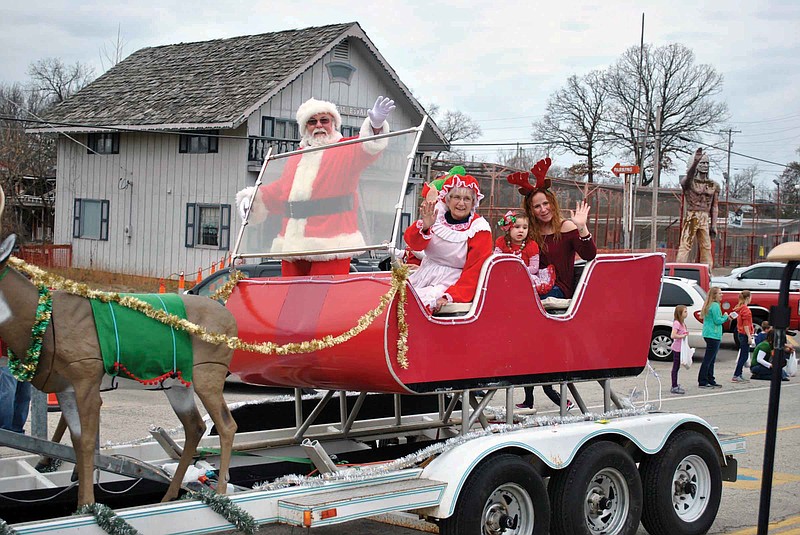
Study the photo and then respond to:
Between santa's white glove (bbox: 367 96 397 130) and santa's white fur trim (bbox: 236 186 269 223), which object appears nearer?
santa's white glove (bbox: 367 96 397 130)

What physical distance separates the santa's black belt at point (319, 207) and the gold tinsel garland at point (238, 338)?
1.03 metres

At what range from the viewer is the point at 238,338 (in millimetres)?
5773

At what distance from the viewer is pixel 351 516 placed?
5.13 m

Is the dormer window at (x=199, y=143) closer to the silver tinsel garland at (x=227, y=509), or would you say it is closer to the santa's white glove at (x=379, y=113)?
the santa's white glove at (x=379, y=113)

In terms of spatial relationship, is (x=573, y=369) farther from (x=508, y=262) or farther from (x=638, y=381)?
(x=638, y=381)

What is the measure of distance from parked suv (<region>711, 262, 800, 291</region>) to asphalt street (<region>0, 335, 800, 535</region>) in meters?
4.43

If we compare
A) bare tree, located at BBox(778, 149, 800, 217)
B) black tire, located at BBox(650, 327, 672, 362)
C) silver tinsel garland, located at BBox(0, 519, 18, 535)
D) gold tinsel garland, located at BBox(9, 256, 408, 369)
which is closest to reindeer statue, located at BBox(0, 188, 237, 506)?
gold tinsel garland, located at BBox(9, 256, 408, 369)

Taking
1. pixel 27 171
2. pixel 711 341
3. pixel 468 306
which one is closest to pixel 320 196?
pixel 468 306

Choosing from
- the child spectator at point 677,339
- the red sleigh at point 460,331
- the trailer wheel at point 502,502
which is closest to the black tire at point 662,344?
the child spectator at point 677,339

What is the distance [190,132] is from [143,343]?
78.9 feet

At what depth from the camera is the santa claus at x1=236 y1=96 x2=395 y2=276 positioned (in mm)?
6562

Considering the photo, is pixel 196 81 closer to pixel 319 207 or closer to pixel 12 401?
pixel 12 401

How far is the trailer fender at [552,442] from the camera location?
18.3 ft

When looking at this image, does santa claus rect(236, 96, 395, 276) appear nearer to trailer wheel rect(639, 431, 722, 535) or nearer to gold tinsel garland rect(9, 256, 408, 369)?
gold tinsel garland rect(9, 256, 408, 369)
